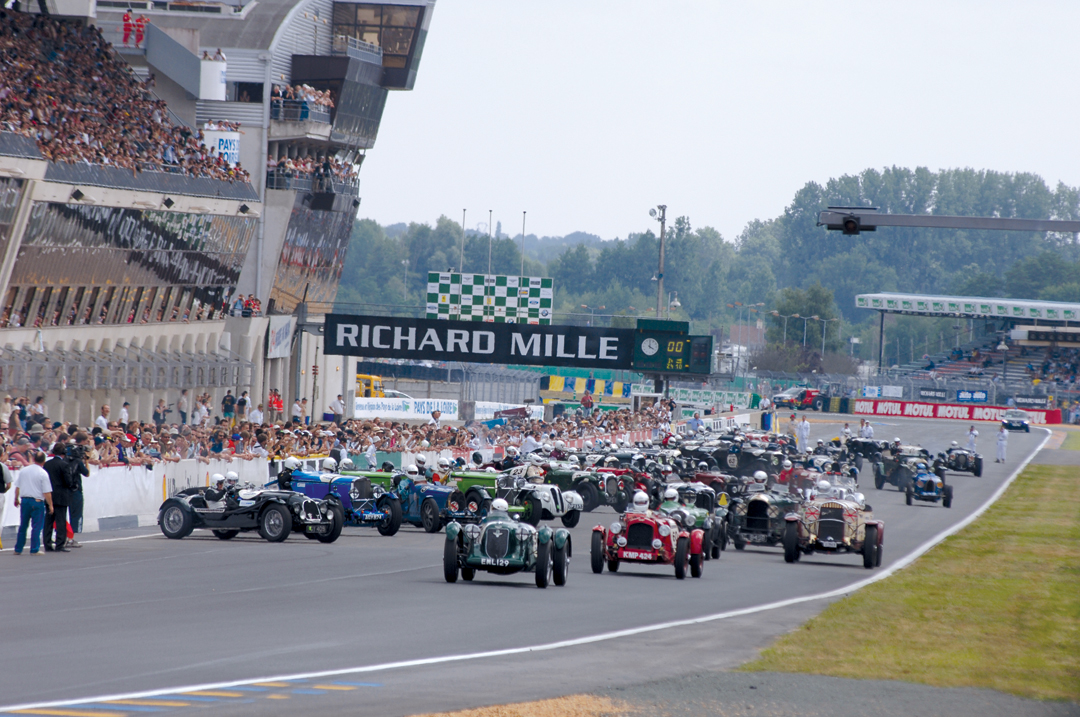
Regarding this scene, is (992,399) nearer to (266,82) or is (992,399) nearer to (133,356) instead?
(266,82)

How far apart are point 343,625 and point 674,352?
32.7 metres

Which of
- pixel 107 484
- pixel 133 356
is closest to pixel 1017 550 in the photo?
pixel 107 484

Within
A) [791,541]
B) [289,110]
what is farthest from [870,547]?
[289,110]

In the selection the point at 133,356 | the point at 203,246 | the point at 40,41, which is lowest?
the point at 133,356

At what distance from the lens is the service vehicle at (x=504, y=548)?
15953mm

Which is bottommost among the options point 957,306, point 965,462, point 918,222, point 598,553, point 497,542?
point 598,553

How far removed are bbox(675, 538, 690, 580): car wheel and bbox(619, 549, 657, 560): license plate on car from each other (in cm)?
37

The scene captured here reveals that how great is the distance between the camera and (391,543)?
21.0 meters

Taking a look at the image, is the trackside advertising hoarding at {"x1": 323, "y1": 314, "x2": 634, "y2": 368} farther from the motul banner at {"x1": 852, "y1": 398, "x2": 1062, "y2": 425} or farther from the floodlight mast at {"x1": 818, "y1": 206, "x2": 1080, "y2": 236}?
the motul banner at {"x1": 852, "y1": 398, "x2": 1062, "y2": 425}

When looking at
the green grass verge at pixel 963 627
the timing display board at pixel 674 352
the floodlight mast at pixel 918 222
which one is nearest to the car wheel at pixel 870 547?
the green grass verge at pixel 963 627

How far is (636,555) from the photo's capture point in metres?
17.8

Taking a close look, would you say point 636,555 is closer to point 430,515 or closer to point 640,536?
point 640,536

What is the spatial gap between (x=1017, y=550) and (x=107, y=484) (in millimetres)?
15338

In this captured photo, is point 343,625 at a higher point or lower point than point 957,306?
lower
